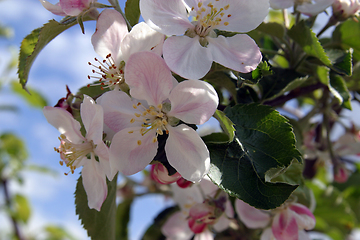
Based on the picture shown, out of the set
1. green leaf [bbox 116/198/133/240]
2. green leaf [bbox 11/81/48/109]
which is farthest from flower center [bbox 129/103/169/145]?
green leaf [bbox 11/81/48/109]

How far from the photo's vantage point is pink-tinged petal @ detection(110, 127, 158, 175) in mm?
658

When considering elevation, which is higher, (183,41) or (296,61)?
(183,41)

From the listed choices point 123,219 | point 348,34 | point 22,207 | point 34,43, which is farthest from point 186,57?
point 22,207

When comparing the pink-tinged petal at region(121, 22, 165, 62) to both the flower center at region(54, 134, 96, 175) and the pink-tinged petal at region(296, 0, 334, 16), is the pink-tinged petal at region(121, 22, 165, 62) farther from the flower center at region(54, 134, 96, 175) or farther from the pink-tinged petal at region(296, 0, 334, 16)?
the pink-tinged petal at region(296, 0, 334, 16)

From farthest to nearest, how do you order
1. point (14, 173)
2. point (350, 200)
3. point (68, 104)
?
1. point (14, 173)
2. point (350, 200)
3. point (68, 104)

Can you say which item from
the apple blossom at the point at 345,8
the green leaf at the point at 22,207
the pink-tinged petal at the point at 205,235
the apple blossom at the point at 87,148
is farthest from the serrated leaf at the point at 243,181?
the green leaf at the point at 22,207

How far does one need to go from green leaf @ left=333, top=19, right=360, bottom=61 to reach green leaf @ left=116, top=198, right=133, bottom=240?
1132 mm

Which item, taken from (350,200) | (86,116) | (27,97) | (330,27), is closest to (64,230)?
(27,97)

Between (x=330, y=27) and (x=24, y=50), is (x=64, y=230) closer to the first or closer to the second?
(x=24, y=50)

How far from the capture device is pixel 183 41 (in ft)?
2.26

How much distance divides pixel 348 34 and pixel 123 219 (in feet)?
3.96

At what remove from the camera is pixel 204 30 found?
74cm

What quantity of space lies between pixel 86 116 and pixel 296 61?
0.69 metres

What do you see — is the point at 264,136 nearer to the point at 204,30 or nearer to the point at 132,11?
the point at 204,30
